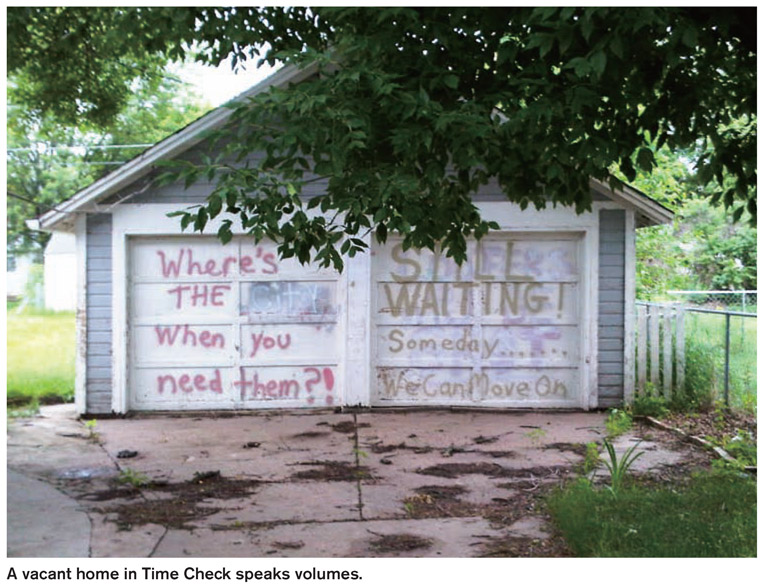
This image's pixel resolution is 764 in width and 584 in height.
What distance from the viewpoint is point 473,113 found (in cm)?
492

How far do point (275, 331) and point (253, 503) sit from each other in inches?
162

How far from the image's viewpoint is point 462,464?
7.27 metres

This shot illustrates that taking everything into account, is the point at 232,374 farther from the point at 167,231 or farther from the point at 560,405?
the point at 560,405

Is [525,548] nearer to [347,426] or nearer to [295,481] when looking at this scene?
[295,481]

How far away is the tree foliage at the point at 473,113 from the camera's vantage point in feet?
14.9

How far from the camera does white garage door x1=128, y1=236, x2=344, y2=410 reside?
32.5ft

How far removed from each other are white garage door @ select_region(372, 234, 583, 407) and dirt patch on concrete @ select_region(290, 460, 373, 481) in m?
2.71

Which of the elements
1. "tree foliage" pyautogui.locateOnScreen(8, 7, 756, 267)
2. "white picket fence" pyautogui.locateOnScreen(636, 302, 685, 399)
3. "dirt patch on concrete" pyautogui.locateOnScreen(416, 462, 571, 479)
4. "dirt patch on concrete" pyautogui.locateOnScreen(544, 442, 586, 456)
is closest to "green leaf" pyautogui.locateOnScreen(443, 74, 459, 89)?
"tree foliage" pyautogui.locateOnScreen(8, 7, 756, 267)

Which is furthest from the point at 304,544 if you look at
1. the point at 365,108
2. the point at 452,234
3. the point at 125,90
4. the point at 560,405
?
the point at 125,90

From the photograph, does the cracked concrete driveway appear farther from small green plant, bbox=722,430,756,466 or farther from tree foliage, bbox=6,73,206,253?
tree foliage, bbox=6,73,206,253

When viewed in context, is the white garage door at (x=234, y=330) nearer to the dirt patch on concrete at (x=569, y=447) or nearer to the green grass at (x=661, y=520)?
the dirt patch on concrete at (x=569, y=447)

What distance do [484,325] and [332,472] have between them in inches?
144

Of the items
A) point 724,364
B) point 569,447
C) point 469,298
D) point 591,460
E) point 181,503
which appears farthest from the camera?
point 469,298

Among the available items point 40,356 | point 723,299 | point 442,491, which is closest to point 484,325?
point 442,491
